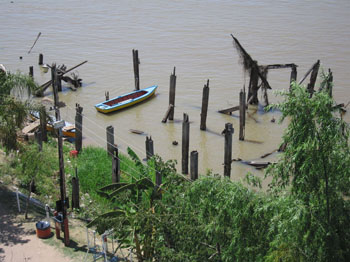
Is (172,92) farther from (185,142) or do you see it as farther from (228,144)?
(228,144)

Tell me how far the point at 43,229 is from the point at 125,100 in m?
13.2

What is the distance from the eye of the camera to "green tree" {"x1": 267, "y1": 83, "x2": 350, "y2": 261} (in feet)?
27.2

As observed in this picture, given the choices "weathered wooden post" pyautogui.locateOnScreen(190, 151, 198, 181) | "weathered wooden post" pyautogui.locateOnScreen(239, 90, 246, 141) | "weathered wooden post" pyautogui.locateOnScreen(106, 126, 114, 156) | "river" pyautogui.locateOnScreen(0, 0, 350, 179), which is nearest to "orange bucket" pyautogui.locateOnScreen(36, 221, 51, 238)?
"weathered wooden post" pyautogui.locateOnScreen(190, 151, 198, 181)

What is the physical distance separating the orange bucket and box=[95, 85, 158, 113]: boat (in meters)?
11.6

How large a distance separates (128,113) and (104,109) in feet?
4.36

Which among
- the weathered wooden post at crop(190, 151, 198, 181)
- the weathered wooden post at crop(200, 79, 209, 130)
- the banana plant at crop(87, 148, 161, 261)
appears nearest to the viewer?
the banana plant at crop(87, 148, 161, 261)

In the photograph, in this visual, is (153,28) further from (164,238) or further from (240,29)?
(164,238)

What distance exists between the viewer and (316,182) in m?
8.65

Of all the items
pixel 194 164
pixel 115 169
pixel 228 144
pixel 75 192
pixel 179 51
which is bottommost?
pixel 75 192

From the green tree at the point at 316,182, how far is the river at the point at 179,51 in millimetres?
10702

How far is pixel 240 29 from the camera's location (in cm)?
4031

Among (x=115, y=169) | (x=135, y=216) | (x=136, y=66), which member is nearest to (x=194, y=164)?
(x=115, y=169)

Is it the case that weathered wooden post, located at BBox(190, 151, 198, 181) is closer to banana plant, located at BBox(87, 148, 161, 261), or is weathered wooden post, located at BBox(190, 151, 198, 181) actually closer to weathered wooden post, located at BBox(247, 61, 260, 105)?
banana plant, located at BBox(87, 148, 161, 261)

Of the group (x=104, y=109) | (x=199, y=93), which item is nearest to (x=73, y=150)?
(x=104, y=109)
